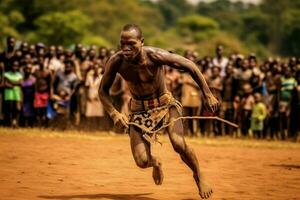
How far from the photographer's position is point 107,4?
8469cm

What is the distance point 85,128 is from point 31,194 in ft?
30.5

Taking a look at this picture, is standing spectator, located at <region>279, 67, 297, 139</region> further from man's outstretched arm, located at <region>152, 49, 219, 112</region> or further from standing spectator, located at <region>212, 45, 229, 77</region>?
man's outstretched arm, located at <region>152, 49, 219, 112</region>

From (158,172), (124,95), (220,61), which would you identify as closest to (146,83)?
(158,172)

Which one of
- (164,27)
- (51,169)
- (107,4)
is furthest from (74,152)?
(164,27)

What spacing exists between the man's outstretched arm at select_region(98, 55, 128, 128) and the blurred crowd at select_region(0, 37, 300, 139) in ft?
28.7

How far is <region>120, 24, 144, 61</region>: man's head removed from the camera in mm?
8148

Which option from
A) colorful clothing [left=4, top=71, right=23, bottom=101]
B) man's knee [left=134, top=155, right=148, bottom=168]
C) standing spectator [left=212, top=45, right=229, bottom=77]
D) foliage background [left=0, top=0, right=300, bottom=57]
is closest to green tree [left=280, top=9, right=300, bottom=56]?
foliage background [left=0, top=0, right=300, bottom=57]

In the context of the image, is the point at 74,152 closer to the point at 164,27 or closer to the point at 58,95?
the point at 58,95

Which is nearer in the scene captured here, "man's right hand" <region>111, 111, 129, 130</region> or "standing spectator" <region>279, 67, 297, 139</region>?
"man's right hand" <region>111, 111, 129, 130</region>

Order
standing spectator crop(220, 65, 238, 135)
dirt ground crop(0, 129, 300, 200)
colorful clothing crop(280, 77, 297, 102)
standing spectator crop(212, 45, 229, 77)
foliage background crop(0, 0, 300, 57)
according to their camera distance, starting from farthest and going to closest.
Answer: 1. foliage background crop(0, 0, 300, 57)
2. standing spectator crop(212, 45, 229, 77)
3. standing spectator crop(220, 65, 238, 135)
4. colorful clothing crop(280, 77, 297, 102)
5. dirt ground crop(0, 129, 300, 200)

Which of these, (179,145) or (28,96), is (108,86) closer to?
(179,145)

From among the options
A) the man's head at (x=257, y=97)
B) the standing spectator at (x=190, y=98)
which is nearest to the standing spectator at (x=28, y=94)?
the standing spectator at (x=190, y=98)

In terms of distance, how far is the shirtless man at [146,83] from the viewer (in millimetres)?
8250

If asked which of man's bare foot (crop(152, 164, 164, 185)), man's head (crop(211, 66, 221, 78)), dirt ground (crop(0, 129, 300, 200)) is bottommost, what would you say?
dirt ground (crop(0, 129, 300, 200))
